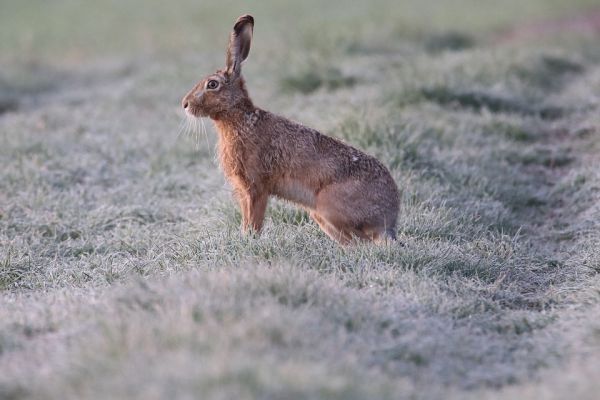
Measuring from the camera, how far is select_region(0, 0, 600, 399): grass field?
3.70m

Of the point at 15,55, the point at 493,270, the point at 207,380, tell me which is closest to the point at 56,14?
the point at 15,55

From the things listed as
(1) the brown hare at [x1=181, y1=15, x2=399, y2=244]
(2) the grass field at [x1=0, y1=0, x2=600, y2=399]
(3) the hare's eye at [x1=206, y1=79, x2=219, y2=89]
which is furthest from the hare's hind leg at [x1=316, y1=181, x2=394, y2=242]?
(3) the hare's eye at [x1=206, y1=79, x2=219, y2=89]

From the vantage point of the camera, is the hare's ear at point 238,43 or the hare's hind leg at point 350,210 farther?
the hare's ear at point 238,43

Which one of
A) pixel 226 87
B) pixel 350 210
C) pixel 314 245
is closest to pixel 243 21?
pixel 226 87

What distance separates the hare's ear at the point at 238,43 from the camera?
620 centimetres

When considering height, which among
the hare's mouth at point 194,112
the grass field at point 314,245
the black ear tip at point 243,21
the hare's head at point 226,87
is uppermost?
the black ear tip at point 243,21

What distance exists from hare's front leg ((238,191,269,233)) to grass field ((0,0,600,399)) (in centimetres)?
15

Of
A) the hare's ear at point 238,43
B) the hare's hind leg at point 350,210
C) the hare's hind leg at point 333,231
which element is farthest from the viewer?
the hare's ear at point 238,43

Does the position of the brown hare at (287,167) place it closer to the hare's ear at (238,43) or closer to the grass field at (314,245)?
the hare's ear at (238,43)

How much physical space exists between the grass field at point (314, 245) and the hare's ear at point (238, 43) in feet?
4.27

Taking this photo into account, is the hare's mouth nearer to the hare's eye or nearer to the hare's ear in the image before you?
the hare's eye

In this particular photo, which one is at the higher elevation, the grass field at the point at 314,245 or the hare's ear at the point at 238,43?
the hare's ear at the point at 238,43

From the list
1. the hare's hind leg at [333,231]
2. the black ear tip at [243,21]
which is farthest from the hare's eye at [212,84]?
the hare's hind leg at [333,231]

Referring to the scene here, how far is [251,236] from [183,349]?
2.38 metres
